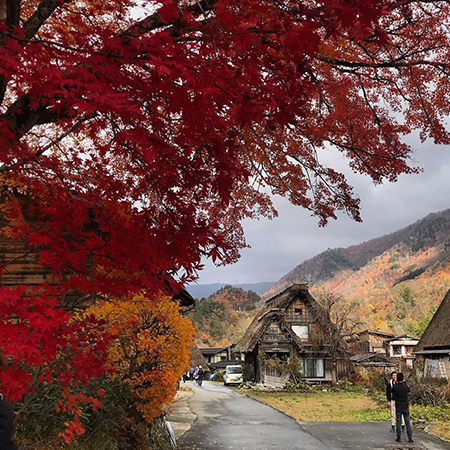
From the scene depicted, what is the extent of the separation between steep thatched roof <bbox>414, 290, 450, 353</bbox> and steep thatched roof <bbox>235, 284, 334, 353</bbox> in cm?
1120

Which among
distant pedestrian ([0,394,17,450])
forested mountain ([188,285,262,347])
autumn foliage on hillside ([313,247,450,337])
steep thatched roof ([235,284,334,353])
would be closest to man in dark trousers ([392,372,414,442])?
distant pedestrian ([0,394,17,450])

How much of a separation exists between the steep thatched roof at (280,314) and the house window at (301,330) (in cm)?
121

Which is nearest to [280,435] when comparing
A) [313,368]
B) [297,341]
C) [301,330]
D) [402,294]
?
[297,341]

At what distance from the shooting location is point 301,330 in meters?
37.2

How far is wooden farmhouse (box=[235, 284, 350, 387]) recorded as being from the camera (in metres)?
35.1

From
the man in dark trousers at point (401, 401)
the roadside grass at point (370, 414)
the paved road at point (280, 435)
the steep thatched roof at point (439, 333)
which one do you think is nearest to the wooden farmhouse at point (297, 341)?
the steep thatched roof at point (439, 333)

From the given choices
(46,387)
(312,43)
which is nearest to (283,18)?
(312,43)

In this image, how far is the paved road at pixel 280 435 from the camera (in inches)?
440

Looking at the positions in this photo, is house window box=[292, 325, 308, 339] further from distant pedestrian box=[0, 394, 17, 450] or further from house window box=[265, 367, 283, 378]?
distant pedestrian box=[0, 394, 17, 450]

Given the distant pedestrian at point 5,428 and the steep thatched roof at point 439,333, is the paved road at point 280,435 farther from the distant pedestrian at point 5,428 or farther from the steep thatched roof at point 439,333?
the steep thatched roof at point 439,333

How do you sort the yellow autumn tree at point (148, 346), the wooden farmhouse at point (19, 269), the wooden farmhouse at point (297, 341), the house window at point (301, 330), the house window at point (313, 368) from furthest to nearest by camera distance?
the house window at point (301, 330) < the house window at point (313, 368) < the wooden farmhouse at point (297, 341) < the wooden farmhouse at point (19, 269) < the yellow autumn tree at point (148, 346)

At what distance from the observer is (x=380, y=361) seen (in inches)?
1480

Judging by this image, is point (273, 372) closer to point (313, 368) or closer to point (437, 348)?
point (313, 368)

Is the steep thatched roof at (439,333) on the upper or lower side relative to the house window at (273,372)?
upper
